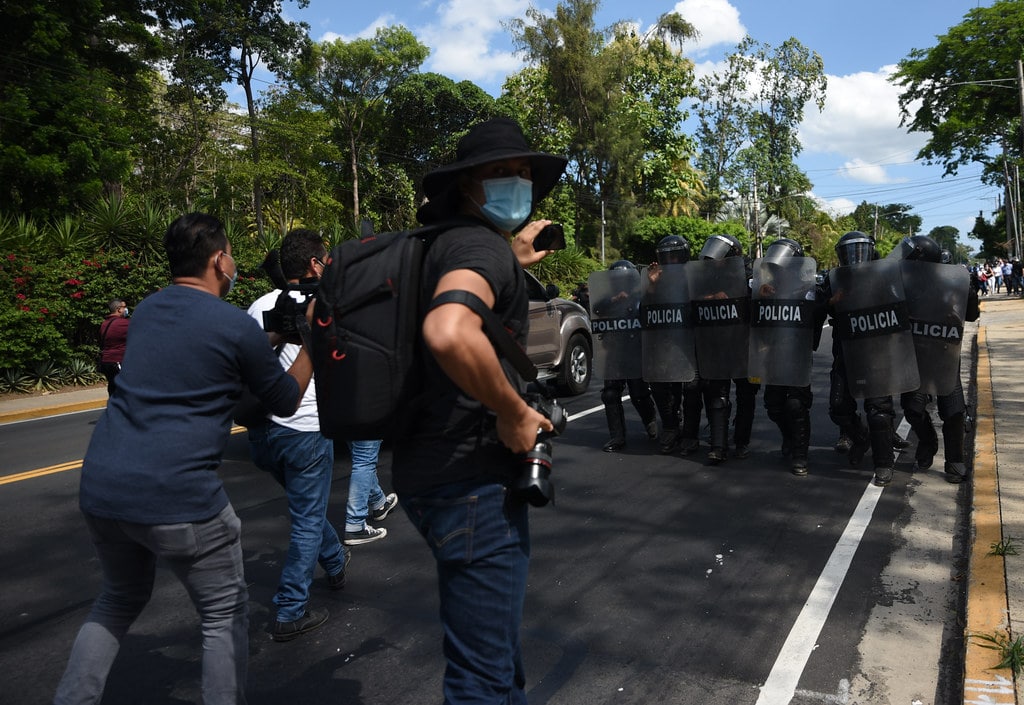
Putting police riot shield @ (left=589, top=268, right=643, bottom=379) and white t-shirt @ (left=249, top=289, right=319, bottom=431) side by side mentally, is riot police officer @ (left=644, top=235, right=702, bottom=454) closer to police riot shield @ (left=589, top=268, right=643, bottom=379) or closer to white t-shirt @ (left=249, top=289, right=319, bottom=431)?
police riot shield @ (left=589, top=268, right=643, bottom=379)

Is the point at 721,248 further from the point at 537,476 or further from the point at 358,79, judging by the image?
the point at 358,79

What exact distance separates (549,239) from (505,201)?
31 cm

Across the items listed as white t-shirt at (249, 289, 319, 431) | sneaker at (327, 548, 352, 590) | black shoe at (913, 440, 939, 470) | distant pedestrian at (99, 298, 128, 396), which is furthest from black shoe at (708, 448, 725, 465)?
distant pedestrian at (99, 298, 128, 396)

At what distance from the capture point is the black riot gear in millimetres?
6086

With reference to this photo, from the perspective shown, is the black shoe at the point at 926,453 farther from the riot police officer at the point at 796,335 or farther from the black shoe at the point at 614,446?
the black shoe at the point at 614,446

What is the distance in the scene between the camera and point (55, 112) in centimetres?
1789

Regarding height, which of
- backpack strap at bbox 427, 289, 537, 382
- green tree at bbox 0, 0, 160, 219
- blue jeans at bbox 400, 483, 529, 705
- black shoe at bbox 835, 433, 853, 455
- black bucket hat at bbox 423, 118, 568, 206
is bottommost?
black shoe at bbox 835, 433, 853, 455

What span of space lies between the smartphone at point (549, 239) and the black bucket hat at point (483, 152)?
0.26 m

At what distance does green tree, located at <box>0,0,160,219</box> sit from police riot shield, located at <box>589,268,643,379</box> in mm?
14950

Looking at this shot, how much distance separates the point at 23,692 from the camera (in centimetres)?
331

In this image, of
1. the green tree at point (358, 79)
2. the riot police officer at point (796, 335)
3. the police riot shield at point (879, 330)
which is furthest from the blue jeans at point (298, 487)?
the green tree at point (358, 79)

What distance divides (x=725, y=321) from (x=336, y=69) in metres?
33.0

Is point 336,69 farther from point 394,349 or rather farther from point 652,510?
point 394,349

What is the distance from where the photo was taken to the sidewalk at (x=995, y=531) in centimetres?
298
